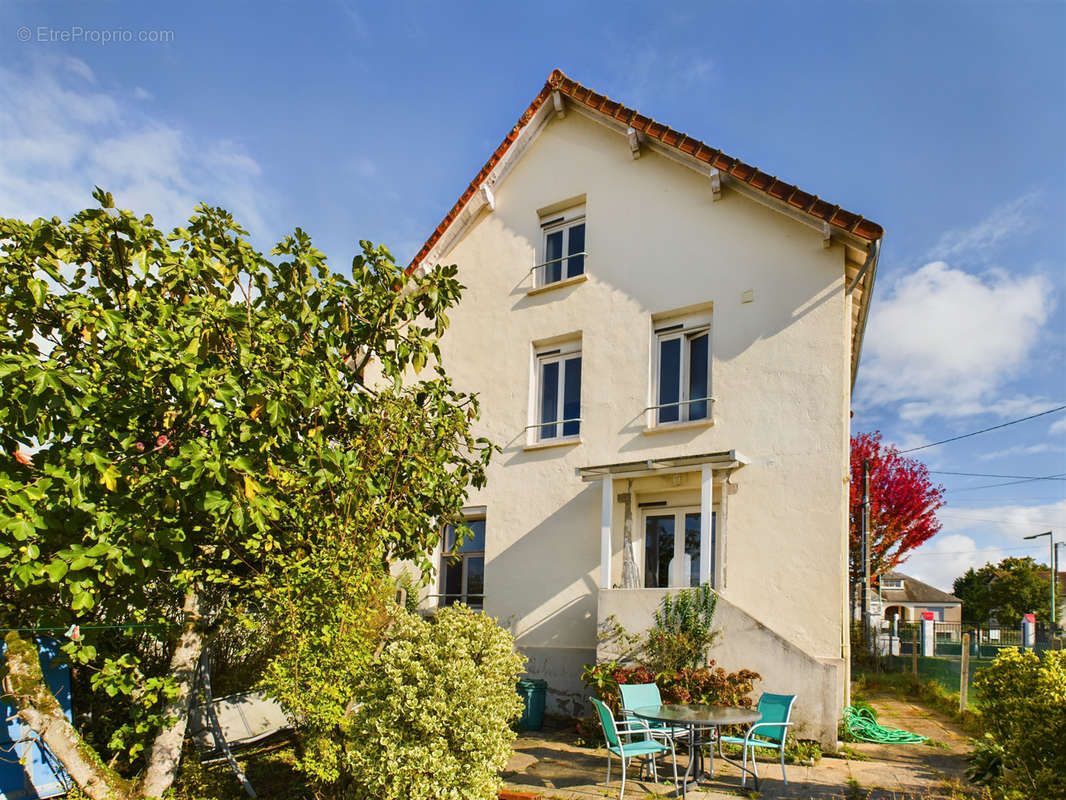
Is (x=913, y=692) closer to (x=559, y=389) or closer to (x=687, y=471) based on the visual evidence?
(x=687, y=471)

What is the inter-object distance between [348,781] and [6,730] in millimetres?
3054

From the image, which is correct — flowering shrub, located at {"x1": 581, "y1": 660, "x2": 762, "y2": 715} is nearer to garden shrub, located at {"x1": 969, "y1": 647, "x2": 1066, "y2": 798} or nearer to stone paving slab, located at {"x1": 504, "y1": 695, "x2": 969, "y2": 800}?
stone paving slab, located at {"x1": 504, "y1": 695, "x2": 969, "y2": 800}

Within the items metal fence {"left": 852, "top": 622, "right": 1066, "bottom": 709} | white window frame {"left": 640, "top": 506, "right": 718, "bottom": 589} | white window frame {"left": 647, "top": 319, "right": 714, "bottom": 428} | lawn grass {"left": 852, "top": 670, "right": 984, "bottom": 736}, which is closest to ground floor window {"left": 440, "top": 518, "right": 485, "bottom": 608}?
white window frame {"left": 640, "top": 506, "right": 718, "bottom": 589}

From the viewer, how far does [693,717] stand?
24.5ft

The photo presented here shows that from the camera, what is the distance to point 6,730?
21.3 ft

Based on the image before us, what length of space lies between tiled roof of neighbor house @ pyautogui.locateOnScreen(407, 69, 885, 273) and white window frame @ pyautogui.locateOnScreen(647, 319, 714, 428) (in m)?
2.41

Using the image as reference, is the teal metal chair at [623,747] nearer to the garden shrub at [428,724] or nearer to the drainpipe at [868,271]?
the garden shrub at [428,724]

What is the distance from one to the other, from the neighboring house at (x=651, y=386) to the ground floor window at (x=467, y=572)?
0.04 metres

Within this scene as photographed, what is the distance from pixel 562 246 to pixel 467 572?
21.9 feet

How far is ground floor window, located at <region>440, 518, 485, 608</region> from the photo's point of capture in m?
14.0

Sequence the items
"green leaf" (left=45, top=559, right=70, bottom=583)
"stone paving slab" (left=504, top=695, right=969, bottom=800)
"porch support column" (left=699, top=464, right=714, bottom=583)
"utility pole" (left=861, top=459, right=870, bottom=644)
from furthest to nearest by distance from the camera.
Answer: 1. "utility pole" (left=861, top=459, right=870, bottom=644)
2. "porch support column" (left=699, top=464, right=714, bottom=583)
3. "stone paving slab" (left=504, top=695, right=969, bottom=800)
4. "green leaf" (left=45, top=559, right=70, bottom=583)

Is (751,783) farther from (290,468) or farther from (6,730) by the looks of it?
(6,730)

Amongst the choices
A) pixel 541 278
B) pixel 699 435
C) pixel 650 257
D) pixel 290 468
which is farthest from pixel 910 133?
pixel 290 468

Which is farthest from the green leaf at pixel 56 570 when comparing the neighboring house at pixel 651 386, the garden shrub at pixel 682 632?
the neighboring house at pixel 651 386
